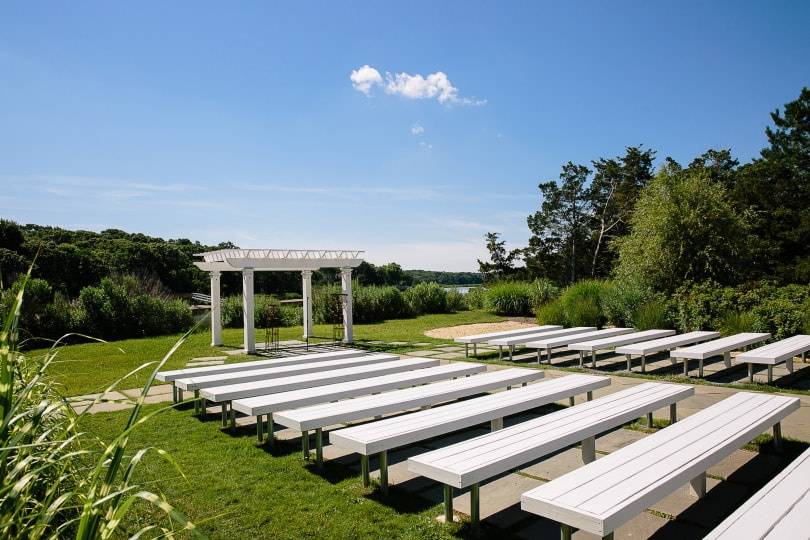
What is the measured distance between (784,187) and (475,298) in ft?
52.2

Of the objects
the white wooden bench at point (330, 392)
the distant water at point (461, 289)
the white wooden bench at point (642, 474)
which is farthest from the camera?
the distant water at point (461, 289)

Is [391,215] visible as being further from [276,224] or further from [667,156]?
[667,156]

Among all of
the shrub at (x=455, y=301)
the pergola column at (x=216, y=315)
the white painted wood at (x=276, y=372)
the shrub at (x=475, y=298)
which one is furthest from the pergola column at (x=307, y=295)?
the shrub at (x=475, y=298)

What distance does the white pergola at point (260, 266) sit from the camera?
1088cm

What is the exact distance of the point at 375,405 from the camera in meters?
4.34

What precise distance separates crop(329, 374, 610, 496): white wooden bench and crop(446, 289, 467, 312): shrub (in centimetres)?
1623

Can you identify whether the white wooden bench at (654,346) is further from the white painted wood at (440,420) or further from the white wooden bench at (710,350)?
the white painted wood at (440,420)

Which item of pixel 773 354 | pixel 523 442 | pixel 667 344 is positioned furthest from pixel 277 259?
pixel 773 354

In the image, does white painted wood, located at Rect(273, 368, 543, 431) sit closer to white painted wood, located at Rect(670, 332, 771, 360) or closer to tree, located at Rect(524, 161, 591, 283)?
white painted wood, located at Rect(670, 332, 771, 360)

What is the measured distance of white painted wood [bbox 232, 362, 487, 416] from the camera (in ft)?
14.7

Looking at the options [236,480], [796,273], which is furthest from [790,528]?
[796,273]

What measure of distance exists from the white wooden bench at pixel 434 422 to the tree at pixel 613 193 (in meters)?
25.9

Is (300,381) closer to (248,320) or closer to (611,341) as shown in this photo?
(611,341)

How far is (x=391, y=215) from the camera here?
73.7ft
